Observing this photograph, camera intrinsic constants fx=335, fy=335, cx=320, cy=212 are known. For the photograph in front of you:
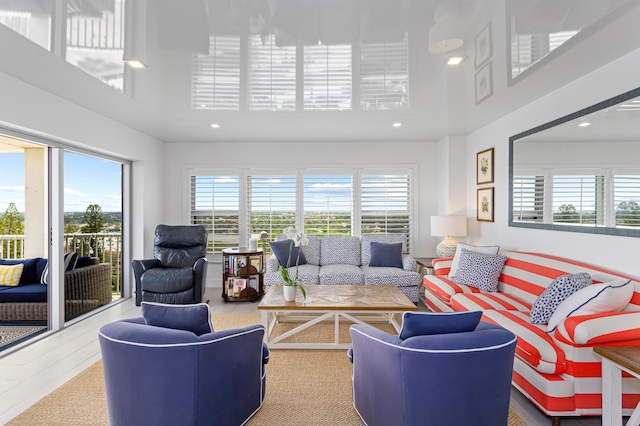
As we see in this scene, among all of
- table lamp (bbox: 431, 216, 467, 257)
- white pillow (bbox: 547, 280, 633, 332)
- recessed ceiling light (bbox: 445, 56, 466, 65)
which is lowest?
white pillow (bbox: 547, 280, 633, 332)

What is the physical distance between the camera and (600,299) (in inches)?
83.8

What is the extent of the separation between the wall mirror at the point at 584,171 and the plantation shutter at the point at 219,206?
4192mm

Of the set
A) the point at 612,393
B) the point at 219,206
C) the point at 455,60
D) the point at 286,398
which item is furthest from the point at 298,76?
the point at 219,206

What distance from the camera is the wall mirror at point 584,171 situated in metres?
2.52

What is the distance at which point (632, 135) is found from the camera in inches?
98.1

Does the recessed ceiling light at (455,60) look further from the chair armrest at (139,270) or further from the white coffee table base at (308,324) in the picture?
the chair armrest at (139,270)

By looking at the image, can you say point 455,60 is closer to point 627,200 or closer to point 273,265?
point 627,200

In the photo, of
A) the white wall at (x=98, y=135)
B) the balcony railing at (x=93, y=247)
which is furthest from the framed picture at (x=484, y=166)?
the balcony railing at (x=93, y=247)

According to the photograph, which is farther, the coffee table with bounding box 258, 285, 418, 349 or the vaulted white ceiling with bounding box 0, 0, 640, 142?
the coffee table with bounding box 258, 285, 418, 349

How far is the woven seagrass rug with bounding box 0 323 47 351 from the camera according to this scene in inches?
129

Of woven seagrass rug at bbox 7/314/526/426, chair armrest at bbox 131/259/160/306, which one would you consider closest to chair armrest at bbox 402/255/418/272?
woven seagrass rug at bbox 7/314/526/426

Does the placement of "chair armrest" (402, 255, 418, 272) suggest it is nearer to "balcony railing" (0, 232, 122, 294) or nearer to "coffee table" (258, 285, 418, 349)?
"coffee table" (258, 285, 418, 349)

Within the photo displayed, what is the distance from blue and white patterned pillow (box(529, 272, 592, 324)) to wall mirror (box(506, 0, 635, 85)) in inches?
65.6

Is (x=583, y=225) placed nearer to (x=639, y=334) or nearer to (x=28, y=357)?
(x=639, y=334)
